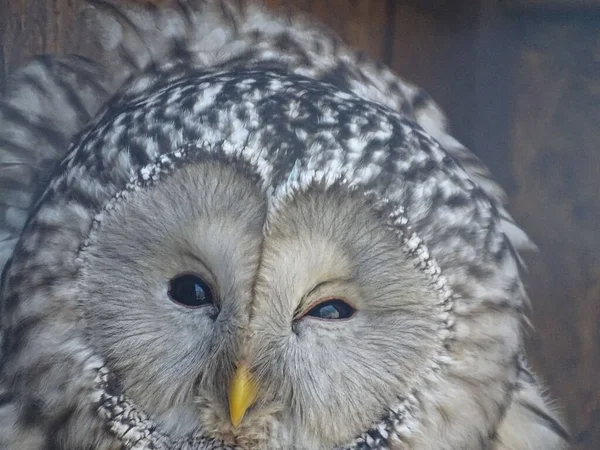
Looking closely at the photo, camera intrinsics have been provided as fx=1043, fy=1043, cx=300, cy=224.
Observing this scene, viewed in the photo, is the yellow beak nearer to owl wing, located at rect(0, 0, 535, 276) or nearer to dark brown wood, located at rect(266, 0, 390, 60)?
owl wing, located at rect(0, 0, 535, 276)

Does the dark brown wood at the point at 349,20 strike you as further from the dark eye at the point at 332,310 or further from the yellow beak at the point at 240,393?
the yellow beak at the point at 240,393

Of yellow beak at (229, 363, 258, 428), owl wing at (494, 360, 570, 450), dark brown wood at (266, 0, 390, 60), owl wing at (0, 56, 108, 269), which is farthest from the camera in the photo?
dark brown wood at (266, 0, 390, 60)

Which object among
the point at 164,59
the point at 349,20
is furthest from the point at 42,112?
the point at 349,20

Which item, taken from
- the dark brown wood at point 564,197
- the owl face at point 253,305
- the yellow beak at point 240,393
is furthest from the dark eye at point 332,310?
the dark brown wood at point 564,197

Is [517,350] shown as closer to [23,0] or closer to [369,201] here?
[369,201]

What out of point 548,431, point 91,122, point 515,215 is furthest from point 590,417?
point 91,122

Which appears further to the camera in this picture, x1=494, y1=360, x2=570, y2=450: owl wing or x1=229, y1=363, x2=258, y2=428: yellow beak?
x1=494, y1=360, x2=570, y2=450: owl wing

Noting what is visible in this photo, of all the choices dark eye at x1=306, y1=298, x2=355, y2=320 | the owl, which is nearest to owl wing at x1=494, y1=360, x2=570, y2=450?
the owl

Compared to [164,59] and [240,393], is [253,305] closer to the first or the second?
[240,393]
